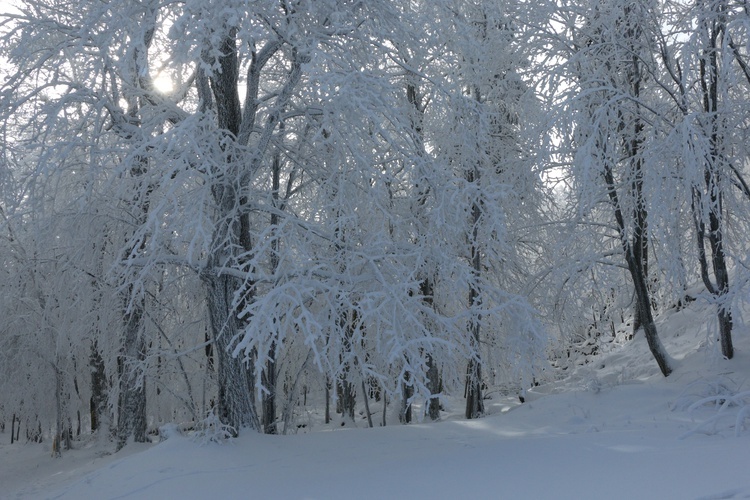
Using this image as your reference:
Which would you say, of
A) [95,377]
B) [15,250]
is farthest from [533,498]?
[95,377]

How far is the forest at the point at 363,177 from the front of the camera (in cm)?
645

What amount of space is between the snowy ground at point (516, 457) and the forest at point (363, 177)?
60cm

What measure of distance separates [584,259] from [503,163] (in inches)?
114

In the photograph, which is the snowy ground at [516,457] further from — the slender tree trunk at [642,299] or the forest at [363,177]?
the forest at [363,177]

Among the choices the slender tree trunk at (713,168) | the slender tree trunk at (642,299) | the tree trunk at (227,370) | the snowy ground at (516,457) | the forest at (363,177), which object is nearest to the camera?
the snowy ground at (516,457)

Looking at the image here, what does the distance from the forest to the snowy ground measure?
60 cm

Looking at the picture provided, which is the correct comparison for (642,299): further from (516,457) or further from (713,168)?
(516,457)

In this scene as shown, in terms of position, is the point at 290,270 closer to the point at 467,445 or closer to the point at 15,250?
the point at 467,445

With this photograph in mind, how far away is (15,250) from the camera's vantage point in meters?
16.1

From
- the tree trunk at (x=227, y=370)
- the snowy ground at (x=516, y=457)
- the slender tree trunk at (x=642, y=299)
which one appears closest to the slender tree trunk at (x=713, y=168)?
the snowy ground at (x=516, y=457)

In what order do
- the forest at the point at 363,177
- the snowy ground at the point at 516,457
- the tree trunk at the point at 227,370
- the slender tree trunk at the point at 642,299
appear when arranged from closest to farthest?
the snowy ground at the point at 516,457 < the forest at the point at 363,177 < the tree trunk at the point at 227,370 < the slender tree trunk at the point at 642,299

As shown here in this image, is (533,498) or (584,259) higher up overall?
(584,259)

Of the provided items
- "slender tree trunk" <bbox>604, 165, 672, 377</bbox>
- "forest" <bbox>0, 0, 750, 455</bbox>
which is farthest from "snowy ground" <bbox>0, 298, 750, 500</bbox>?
"forest" <bbox>0, 0, 750, 455</bbox>

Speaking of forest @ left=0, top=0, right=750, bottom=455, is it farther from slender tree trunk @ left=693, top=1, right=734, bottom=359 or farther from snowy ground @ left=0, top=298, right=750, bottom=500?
snowy ground @ left=0, top=298, right=750, bottom=500
